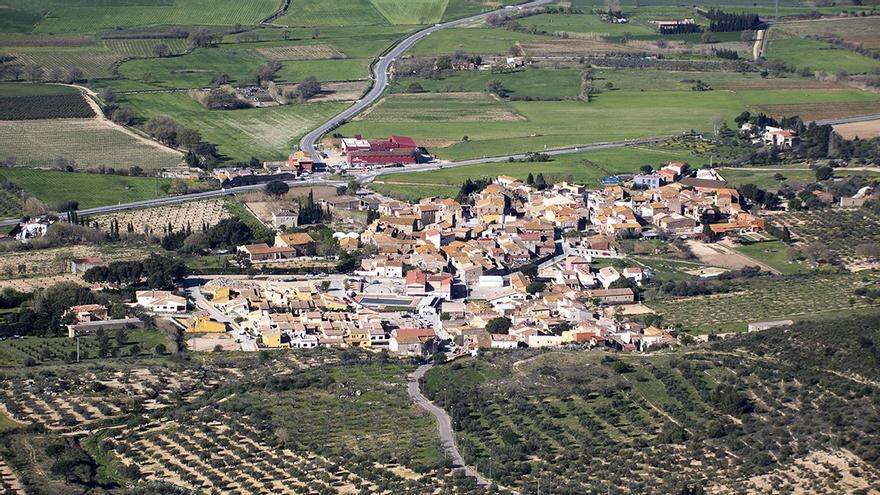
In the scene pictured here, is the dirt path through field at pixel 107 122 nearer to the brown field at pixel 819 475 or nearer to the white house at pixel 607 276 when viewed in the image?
the white house at pixel 607 276

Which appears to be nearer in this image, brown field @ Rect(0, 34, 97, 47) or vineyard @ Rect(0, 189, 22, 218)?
vineyard @ Rect(0, 189, 22, 218)

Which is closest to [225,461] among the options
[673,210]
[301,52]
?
[673,210]

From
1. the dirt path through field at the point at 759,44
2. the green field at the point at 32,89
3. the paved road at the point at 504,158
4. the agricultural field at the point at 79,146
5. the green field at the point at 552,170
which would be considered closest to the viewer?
the green field at the point at 552,170

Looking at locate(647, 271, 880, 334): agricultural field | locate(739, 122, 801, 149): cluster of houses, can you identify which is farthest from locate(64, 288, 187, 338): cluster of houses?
locate(739, 122, 801, 149): cluster of houses

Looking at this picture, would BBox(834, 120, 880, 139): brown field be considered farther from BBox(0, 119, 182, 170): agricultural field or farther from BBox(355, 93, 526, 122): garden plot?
BBox(0, 119, 182, 170): agricultural field

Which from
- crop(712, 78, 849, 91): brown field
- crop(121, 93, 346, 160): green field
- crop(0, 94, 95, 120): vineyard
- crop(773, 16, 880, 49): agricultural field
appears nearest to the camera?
crop(121, 93, 346, 160): green field

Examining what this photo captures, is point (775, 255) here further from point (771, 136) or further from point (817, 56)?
point (817, 56)

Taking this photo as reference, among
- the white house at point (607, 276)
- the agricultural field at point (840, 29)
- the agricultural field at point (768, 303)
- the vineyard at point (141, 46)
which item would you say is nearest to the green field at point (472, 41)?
the vineyard at point (141, 46)

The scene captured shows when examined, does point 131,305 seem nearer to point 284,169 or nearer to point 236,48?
point 284,169
